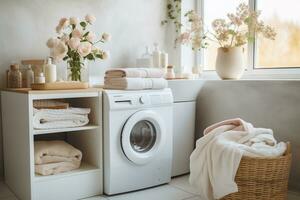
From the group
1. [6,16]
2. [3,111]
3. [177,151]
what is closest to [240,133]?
[177,151]

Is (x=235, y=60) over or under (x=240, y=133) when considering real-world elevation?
over

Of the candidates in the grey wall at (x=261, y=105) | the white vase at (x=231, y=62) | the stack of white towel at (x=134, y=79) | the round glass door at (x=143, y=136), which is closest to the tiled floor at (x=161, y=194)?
the round glass door at (x=143, y=136)

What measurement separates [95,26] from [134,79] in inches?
33.8

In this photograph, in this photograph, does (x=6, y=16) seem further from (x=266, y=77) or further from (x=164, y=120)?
(x=266, y=77)

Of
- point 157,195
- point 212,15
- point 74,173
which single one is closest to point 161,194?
point 157,195

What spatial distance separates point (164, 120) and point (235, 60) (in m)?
0.84

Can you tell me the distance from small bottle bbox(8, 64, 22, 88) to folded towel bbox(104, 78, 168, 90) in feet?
2.18

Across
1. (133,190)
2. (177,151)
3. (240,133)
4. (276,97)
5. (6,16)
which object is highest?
(6,16)

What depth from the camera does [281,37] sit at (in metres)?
2.84

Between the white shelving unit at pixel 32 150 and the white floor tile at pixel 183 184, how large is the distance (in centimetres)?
63

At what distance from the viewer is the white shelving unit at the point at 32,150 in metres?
2.17

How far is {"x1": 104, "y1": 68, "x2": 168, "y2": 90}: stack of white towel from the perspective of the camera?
8.15 ft

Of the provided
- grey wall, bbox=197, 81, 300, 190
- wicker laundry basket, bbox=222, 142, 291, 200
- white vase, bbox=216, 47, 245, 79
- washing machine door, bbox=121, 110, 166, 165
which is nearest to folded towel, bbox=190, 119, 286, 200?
wicker laundry basket, bbox=222, 142, 291, 200

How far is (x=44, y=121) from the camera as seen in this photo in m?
2.24
